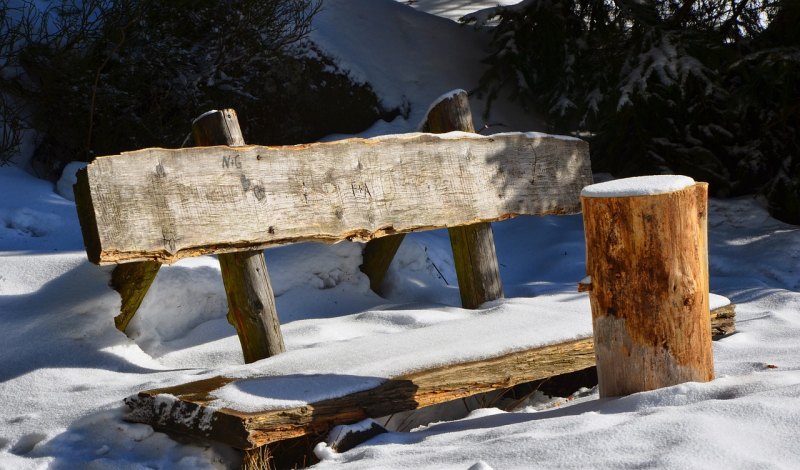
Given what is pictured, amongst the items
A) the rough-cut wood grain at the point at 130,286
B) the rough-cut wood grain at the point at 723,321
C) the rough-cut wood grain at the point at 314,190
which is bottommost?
the rough-cut wood grain at the point at 723,321

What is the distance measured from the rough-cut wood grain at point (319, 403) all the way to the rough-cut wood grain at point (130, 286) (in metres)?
0.74

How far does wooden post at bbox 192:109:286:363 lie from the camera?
3.83m

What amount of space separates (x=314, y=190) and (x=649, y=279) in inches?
62.9

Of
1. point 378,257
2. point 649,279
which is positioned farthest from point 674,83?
point 649,279

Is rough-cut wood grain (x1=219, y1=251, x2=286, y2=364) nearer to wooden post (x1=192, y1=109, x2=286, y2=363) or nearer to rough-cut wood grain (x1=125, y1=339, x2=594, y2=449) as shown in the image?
wooden post (x1=192, y1=109, x2=286, y2=363)

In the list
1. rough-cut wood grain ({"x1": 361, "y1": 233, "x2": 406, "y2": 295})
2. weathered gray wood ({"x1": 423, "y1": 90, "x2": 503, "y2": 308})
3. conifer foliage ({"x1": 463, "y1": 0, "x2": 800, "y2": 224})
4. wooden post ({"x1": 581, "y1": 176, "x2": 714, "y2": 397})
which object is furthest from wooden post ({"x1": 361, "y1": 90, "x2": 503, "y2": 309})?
conifer foliage ({"x1": 463, "y1": 0, "x2": 800, "y2": 224})

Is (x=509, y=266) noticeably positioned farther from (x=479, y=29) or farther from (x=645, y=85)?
(x=479, y=29)

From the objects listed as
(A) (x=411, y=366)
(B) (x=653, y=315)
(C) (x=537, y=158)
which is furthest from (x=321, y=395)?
(C) (x=537, y=158)

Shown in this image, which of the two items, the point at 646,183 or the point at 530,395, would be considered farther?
the point at 530,395

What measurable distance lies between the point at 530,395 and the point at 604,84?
376cm

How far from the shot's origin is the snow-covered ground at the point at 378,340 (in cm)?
257

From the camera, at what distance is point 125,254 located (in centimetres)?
336

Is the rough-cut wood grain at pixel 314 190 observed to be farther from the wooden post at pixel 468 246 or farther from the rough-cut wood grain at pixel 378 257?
the rough-cut wood grain at pixel 378 257

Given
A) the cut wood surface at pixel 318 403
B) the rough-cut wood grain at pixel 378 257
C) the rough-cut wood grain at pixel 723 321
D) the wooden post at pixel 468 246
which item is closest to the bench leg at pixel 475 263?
the wooden post at pixel 468 246
